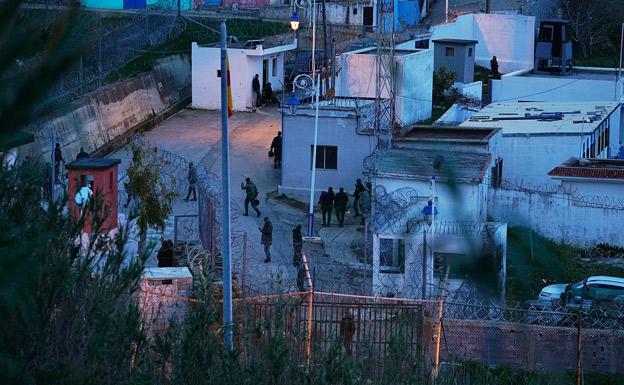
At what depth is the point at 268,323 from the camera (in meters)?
6.25

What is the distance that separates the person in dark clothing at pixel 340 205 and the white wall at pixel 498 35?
17435 millimetres

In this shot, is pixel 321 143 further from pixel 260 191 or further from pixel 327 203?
pixel 327 203

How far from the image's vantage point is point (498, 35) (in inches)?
1400

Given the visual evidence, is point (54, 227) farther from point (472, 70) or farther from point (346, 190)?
point (472, 70)

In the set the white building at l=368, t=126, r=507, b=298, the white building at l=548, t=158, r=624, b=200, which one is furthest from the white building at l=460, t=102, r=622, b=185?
the white building at l=548, t=158, r=624, b=200

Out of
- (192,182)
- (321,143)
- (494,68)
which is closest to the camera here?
(192,182)

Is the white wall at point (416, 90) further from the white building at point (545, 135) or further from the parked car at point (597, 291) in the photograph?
the parked car at point (597, 291)

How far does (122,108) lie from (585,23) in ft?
45.0

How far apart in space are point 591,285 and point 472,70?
1847cm

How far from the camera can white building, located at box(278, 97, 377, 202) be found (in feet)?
66.7

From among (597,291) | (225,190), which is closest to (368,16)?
(597,291)

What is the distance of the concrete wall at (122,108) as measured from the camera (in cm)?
2052

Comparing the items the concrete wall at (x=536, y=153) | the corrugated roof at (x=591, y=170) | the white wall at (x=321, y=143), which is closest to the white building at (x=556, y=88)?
the concrete wall at (x=536, y=153)

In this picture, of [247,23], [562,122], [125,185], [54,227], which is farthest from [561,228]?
[247,23]
